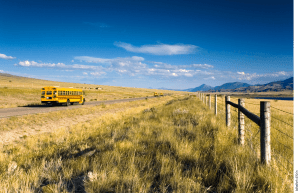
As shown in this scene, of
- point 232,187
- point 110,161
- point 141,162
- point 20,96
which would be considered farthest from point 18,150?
point 20,96

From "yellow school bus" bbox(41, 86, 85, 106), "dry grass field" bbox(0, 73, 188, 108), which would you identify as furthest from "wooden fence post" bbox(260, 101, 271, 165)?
"dry grass field" bbox(0, 73, 188, 108)

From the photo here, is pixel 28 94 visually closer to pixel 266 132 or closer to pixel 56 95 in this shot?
pixel 56 95

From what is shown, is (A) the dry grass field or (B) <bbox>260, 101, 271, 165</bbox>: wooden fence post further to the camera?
(A) the dry grass field

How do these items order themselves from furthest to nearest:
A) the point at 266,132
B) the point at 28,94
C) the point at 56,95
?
the point at 28,94 < the point at 56,95 < the point at 266,132

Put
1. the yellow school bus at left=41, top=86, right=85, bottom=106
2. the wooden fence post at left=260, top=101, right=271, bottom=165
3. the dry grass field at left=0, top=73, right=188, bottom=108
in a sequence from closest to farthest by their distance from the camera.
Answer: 1. the wooden fence post at left=260, top=101, right=271, bottom=165
2. the yellow school bus at left=41, top=86, right=85, bottom=106
3. the dry grass field at left=0, top=73, right=188, bottom=108

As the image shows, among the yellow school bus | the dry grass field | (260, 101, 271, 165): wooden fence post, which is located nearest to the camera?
(260, 101, 271, 165): wooden fence post

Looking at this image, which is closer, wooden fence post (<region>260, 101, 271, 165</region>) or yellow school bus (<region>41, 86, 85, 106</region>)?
wooden fence post (<region>260, 101, 271, 165</region>)

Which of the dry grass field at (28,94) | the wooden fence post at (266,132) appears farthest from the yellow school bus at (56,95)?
the wooden fence post at (266,132)

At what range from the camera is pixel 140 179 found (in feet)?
9.01

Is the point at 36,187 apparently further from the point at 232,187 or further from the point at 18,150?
the point at 18,150

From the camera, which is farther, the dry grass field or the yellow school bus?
the dry grass field

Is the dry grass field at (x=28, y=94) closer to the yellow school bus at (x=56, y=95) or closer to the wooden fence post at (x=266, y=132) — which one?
the yellow school bus at (x=56, y=95)

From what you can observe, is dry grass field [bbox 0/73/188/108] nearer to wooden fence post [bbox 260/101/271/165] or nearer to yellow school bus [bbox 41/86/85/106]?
yellow school bus [bbox 41/86/85/106]

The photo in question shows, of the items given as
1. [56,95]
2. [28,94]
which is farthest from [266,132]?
[28,94]
